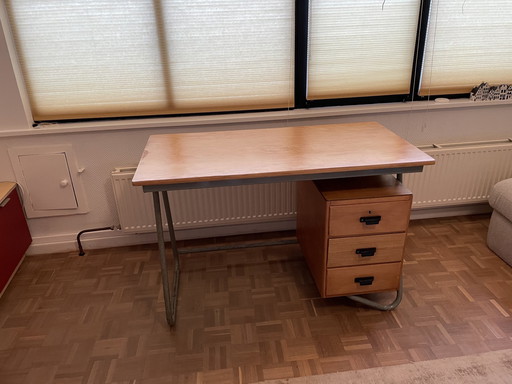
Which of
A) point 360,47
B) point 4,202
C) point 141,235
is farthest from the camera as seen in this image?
point 141,235

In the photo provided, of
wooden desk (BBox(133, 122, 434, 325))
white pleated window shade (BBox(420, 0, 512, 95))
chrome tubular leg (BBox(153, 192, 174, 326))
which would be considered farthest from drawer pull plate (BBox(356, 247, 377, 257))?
white pleated window shade (BBox(420, 0, 512, 95))

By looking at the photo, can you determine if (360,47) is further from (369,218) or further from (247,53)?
(369,218)

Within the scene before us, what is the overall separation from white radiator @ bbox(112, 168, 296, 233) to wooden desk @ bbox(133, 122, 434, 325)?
0.49 metres

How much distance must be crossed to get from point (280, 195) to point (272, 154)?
842 millimetres

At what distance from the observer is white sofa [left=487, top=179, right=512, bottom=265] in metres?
2.42

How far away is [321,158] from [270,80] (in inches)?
37.2

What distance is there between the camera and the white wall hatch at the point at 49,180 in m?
2.47

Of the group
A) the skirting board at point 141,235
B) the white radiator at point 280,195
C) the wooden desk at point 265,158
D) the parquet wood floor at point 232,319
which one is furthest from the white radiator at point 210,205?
the wooden desk at point 265,158

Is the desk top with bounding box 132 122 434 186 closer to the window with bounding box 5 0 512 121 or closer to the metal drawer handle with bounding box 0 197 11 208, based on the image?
the window with bounding box 5 0 512 121

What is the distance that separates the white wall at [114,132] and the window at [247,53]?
4.0 inches

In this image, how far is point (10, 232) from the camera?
7.77 feet

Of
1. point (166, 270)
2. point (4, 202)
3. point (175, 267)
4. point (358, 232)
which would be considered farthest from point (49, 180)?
point (358, 232)

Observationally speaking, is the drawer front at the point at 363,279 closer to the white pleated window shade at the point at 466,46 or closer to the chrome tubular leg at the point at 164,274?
the chrome tubular leg at the point at 164,274

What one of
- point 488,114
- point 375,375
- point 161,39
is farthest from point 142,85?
point 488,114
